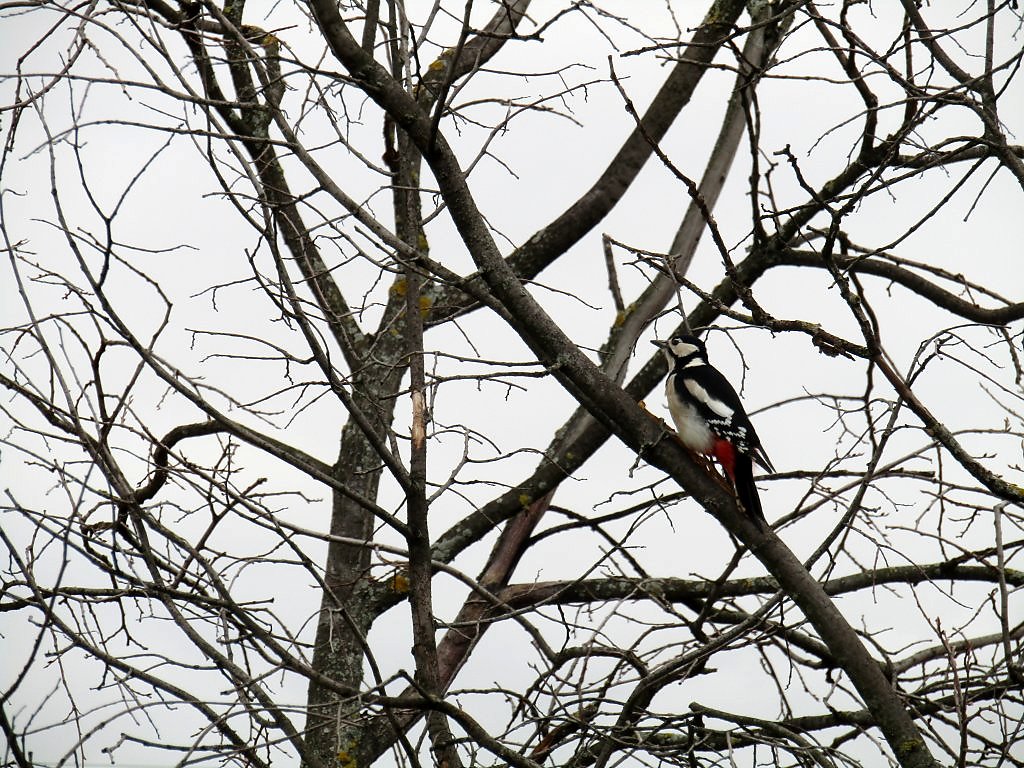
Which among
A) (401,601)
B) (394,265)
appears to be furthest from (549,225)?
(394,265)

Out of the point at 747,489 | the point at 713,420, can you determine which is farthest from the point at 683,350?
the point at 747,489

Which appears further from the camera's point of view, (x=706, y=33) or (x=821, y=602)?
(x=706, y=33)

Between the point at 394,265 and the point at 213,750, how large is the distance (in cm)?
→ 140

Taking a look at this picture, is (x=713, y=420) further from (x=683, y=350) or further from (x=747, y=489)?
(x=683, y=350)

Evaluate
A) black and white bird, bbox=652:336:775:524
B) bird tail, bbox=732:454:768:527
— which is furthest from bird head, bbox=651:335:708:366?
bird tail, bbox=732:454:768:527

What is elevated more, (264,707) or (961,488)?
(961,488)

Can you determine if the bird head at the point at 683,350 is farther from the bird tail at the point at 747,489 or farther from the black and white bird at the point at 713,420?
the bird tail at the point at 747,489

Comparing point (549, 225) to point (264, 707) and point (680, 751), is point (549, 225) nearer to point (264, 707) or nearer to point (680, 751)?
point (680, 751)

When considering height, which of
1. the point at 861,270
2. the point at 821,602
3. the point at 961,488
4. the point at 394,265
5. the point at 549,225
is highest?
the point at 549,225

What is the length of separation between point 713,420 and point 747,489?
73cm

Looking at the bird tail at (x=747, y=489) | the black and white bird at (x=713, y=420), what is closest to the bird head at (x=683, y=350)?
the black and white bird at (x=713, y=420)

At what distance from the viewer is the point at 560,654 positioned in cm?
350

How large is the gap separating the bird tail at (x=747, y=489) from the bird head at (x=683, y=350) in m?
0.93

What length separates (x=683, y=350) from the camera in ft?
16.3
